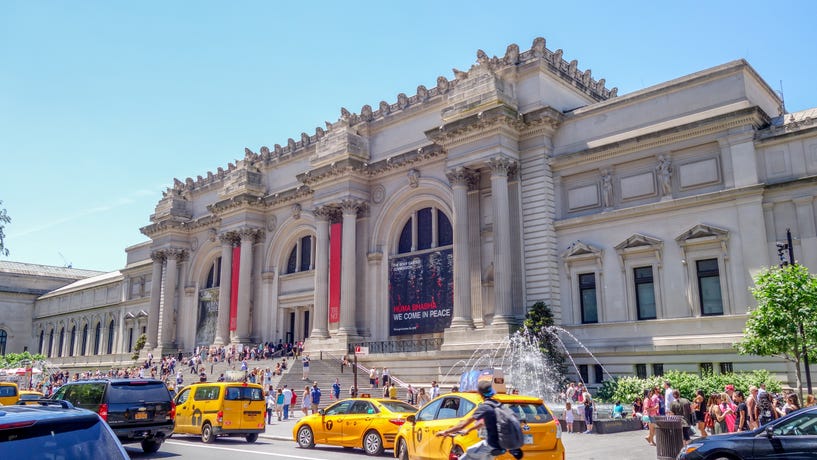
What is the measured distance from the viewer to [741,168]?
28844 millimetres

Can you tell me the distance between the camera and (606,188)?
1305 inches

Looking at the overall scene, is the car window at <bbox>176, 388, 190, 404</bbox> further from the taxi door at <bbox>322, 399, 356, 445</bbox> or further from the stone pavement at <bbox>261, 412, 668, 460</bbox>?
the taxi door at <bbox>322, 399, 356, 445</bbox>

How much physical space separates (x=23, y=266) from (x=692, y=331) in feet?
317

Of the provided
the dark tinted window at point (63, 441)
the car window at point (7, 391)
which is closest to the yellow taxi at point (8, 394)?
the car window at point (7, 391)

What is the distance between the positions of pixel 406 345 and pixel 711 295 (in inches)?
646

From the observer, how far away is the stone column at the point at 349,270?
41688 mm

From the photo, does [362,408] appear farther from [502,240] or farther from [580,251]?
[580,251]

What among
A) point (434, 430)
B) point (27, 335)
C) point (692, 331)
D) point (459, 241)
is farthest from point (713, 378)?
point (27, 335)

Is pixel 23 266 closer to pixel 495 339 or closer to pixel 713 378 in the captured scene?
pixel 495 339

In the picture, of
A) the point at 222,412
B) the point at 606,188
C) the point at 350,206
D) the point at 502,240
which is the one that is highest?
the point at 350,206

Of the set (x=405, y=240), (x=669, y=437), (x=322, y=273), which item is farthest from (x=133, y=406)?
(x=322, y=273)

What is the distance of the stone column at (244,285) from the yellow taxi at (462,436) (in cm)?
3834

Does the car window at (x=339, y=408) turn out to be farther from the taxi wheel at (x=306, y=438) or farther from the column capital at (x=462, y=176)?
the column capital at (x=462, y=176)

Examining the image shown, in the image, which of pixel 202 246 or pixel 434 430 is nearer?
pixel 434 430
